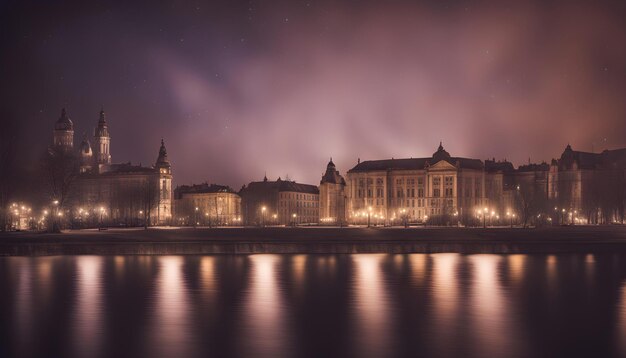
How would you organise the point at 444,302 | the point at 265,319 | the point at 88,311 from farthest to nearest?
1. the point at 444,302
2. the point at 88,311
3. the point at 265,319

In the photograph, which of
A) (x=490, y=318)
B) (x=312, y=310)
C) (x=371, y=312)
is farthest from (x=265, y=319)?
(x=490, y=318)

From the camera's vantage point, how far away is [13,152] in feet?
307

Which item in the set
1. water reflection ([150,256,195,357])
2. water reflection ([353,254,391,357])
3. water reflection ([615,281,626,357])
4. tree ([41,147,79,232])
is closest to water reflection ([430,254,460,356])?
water reflection ([353,254,391,357])

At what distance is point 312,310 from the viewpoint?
32344mm

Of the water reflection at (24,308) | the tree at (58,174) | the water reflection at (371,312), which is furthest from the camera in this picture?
the tree at (58,174)

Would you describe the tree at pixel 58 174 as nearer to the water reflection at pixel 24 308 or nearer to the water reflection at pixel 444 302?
the water reflection at pixel 24 308

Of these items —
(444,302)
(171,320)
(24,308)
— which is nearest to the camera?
(171,320)

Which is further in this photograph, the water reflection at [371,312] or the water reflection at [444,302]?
the water reflection at [444,302]

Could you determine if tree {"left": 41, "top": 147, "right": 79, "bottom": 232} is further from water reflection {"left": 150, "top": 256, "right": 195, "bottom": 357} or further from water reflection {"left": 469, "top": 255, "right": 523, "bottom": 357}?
water reflection {"left": 469, "top": 255, "right": 523, "bottom": 357}

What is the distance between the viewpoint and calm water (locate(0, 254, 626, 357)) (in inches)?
946

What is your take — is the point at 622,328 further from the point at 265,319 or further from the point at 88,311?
the point at 88,311

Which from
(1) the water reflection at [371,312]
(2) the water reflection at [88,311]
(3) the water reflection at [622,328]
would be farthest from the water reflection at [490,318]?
(2) the water reflection at [88,311]

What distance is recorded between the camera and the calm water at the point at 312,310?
24.0 metres

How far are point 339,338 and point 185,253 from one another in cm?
4834
